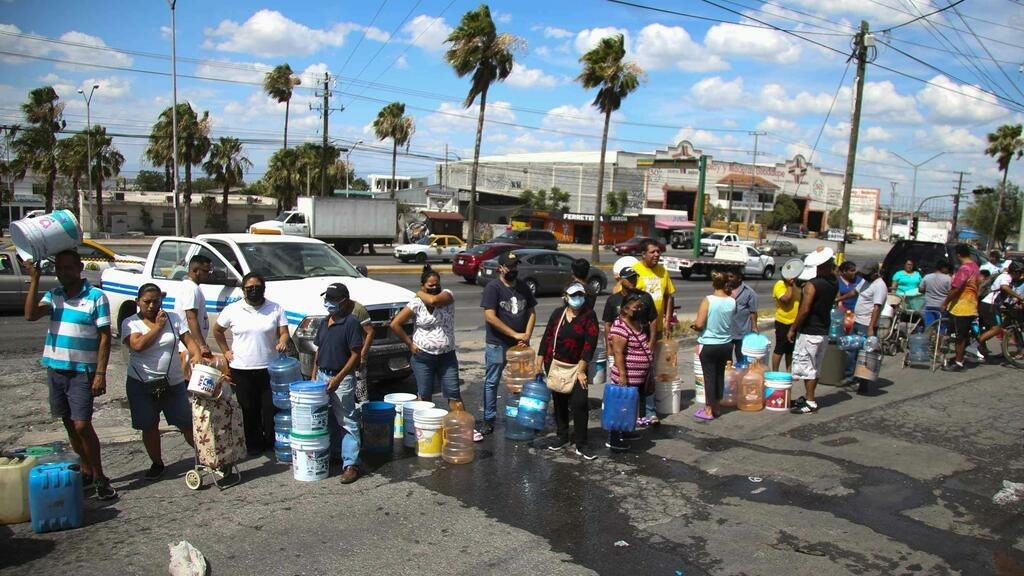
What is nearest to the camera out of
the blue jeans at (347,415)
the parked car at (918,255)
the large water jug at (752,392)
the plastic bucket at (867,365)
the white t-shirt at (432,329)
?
the blue jeans at (347,415)

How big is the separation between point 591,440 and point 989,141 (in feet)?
199

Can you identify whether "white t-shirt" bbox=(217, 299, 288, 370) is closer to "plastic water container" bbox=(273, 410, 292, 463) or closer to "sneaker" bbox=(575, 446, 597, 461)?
"plastic water container" bbox=(273, 410, 292, 463)

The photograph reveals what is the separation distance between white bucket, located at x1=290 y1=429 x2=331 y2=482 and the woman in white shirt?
0.97m

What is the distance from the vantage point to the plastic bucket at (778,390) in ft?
26.9

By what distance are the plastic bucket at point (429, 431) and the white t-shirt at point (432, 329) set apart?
0.66 meters

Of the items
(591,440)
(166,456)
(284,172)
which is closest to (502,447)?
(591,440)

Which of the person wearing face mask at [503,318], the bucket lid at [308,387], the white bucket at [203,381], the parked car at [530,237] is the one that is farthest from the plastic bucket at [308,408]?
the parked car at [530,237]

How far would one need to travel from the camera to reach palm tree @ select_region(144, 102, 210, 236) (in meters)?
45.4

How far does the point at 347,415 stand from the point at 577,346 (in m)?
2.09

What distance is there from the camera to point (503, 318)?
23.5 feet

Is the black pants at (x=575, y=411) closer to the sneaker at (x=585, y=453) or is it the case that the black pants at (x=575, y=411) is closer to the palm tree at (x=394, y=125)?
the sneaker at (x=585, y=453)

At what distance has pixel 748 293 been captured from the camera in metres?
9.07

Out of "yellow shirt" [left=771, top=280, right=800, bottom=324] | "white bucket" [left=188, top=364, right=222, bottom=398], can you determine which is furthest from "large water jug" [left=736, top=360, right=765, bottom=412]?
"white bucket" [left=188, top=364, right=222, bottom=398]

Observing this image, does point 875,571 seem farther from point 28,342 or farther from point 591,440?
point 28,342
